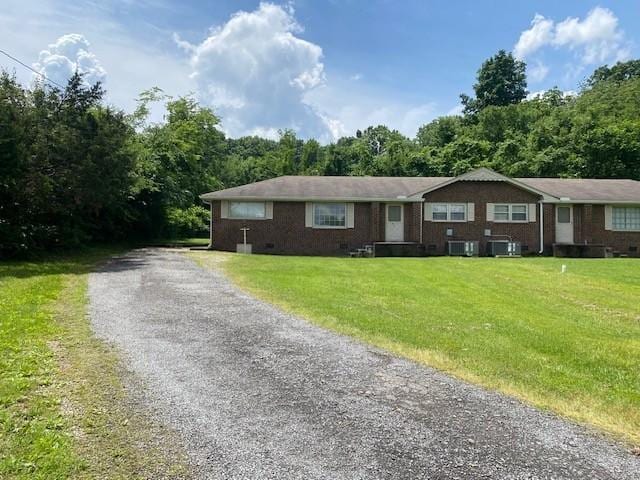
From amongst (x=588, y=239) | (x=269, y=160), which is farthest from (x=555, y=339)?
(x=269, y=160)

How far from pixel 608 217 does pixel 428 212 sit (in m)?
8.45

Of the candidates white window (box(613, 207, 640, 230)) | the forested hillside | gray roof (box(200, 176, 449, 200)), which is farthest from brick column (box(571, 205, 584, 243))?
the forested hillside

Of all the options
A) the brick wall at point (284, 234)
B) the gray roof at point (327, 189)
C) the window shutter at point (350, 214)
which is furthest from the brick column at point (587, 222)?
the window shutter at point (350, 214)

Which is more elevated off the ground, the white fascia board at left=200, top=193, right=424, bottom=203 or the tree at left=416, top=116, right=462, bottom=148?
the tree at left=416, top=116, right=462, bottom=148

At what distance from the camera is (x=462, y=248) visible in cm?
2252

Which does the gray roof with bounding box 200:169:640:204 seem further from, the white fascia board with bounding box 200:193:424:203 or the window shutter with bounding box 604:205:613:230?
the window shutter with bounding box 604:205:613:230

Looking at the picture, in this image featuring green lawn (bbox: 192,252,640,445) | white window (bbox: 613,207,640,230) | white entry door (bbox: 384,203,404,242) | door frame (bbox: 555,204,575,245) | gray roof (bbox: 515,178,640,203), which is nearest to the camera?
green lawn (bbox: 192,252,640,445)

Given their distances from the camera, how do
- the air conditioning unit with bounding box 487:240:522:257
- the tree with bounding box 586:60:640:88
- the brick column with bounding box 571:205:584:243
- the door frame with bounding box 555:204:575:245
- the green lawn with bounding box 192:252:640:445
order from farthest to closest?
the tree with bounding box 586:60:640:88 → the brick column with bounding box 571:205:584:243 → the door frame with bounding box 555:204:575:245 → the air conditioning unit with bounding box 487:240:522:257 → the green lawn with bounding box 192:252:640:445

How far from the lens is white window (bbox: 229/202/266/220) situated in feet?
74.8

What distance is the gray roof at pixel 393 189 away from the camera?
22594mm

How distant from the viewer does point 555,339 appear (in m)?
7.18

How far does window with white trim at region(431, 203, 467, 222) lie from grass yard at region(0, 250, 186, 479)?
1782cm

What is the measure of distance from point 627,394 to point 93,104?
65.4 feet

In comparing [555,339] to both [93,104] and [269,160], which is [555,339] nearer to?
[93,104]
